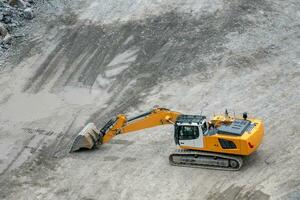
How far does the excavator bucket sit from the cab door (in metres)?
3.43

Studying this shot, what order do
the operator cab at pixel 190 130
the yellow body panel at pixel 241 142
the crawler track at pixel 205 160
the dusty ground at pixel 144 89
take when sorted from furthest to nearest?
the dusty ground at pixel 144 89, the operator cab at pixel 190 130, the crawler track at pixel 205 160, the yellow body panel at pixel 241 142

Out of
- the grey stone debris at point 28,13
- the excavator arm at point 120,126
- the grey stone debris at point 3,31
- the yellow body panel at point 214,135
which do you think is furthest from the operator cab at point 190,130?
the grey stone debris at point 28,13

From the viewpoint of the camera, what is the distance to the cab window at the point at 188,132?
60.6 feet

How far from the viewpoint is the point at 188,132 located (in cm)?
1861

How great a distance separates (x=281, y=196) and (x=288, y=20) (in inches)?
533

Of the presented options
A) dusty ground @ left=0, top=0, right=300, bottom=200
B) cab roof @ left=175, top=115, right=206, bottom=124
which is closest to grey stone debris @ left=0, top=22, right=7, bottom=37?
dusty ground @ left=0, top=0, right=300, bottom=200

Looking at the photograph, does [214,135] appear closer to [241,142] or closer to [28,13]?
[241,142]

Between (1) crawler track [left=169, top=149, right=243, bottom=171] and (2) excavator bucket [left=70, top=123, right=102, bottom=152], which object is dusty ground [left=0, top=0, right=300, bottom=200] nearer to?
(1) crawler track [left=169, top=149, right=243, bottom=171]

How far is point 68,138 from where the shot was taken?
22.2 metres

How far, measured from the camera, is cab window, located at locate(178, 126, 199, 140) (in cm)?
1848

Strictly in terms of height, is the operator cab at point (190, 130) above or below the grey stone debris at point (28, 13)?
below

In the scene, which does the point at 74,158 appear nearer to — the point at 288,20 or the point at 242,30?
the point at 242,30

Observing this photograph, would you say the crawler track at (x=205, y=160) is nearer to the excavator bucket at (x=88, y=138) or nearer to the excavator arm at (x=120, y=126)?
the excavator arm at (x=120, y=126)

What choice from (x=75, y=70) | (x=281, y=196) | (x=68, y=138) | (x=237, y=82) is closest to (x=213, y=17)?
(x=237, y=82)
